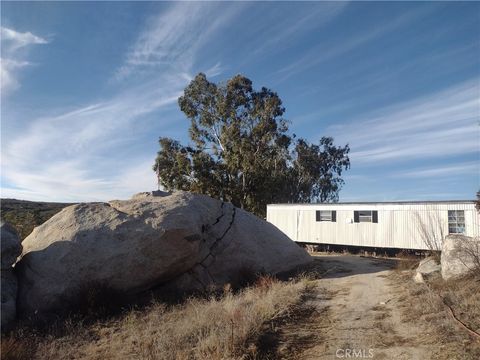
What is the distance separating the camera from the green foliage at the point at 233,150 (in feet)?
117

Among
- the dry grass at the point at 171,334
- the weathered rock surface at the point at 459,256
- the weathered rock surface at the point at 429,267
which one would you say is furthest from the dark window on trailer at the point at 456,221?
the dry grass at the point at 171,334

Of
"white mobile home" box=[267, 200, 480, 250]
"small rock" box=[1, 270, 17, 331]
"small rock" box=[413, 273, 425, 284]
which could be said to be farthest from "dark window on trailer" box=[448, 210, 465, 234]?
"small rock" box=[1, 270, 17, 331]

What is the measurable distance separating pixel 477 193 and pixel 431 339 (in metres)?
7.41

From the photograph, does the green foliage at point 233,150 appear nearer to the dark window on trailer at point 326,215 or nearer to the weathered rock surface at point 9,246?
the dark window on trailer at point 326,215

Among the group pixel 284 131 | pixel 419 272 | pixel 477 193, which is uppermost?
pixel 284 131

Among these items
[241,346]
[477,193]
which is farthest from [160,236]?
[477,193]

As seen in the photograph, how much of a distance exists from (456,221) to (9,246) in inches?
805

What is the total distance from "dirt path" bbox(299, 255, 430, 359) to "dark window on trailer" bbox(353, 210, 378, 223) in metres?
10.6

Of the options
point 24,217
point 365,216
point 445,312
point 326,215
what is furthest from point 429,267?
point 24,217

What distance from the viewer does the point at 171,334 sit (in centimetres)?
824

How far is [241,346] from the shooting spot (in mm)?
7293

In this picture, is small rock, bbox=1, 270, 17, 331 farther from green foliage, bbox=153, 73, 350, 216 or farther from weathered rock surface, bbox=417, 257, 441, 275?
green foliage, bbox=153, 73, 350, 216

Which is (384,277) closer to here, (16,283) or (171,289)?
(171,289)

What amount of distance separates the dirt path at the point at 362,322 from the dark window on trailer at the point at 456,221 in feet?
30.9
